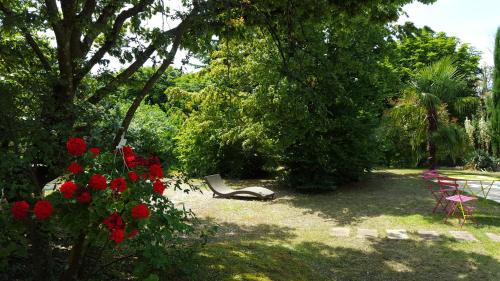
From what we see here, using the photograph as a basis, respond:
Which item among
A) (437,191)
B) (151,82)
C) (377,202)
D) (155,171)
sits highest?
(151,82)

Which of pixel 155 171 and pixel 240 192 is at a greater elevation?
pixel 155 171

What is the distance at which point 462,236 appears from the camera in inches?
277

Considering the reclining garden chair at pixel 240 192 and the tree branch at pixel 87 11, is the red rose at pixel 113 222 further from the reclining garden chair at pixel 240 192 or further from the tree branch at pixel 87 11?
the reclining garden chair at pixel 240 192

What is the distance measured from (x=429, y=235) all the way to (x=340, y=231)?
1.49 meters

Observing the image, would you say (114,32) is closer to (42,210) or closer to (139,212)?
(42,210)

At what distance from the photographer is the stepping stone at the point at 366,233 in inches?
280

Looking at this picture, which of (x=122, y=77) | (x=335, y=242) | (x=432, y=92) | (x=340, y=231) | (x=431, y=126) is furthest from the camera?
(x=432, y=92)

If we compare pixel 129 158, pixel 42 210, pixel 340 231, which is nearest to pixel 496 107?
pixel 340 231

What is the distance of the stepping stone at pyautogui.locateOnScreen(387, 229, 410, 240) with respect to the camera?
704 centimetres

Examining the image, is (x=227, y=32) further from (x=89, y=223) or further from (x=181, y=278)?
(x=89, y=223)

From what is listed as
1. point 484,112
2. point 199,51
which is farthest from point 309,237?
point 484,112

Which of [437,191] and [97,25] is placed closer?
[97,25]

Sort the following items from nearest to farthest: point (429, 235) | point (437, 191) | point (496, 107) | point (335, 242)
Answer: point (335, 242)
point (429, 235)
point (437, 191)
point (496, 107)

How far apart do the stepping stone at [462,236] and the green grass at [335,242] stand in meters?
0.14
